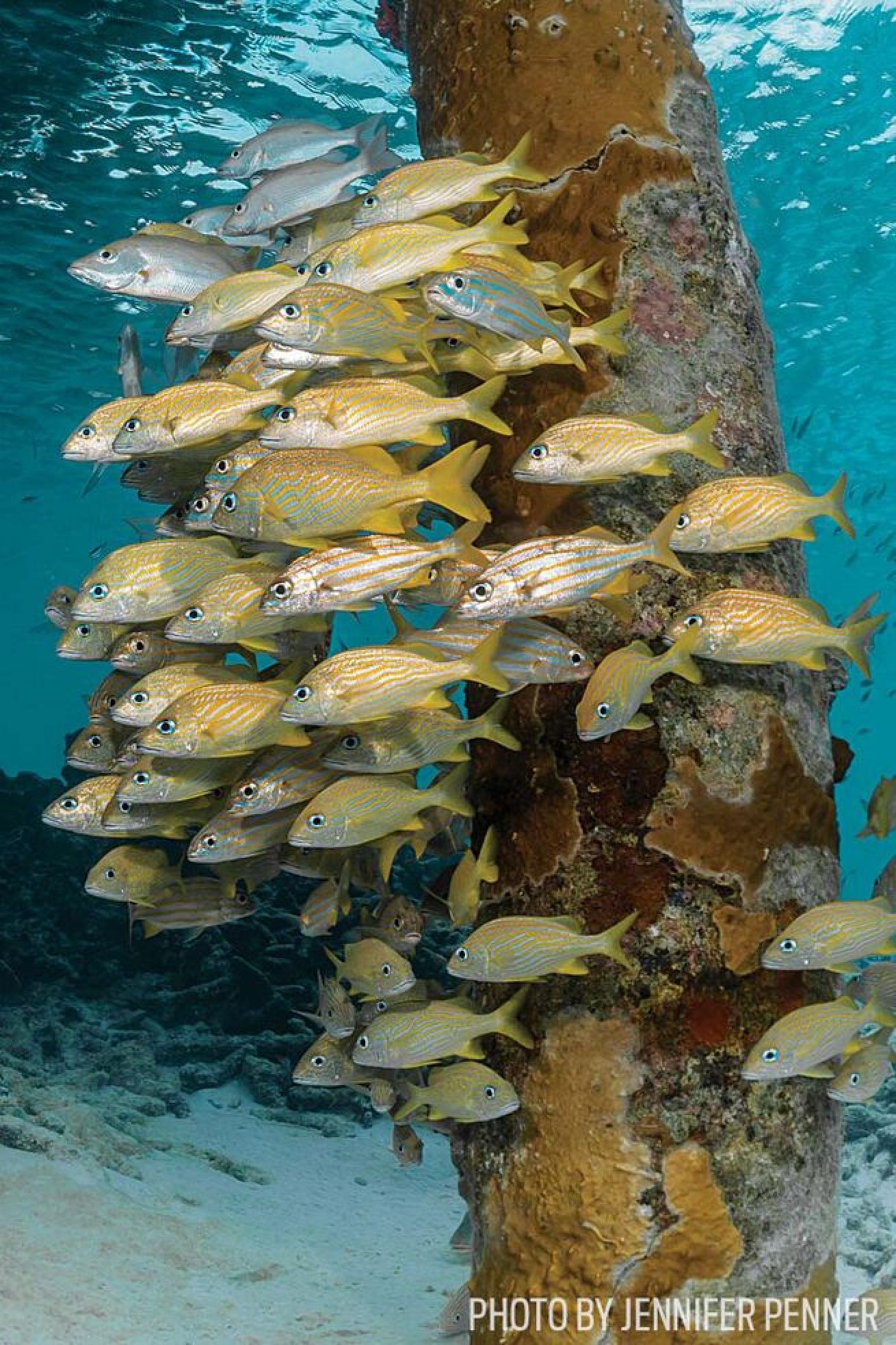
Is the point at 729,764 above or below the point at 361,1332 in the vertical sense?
above

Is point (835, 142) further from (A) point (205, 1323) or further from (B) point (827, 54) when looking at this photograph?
(A) point (205, 1323)

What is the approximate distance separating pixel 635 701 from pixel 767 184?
1810 centimetres

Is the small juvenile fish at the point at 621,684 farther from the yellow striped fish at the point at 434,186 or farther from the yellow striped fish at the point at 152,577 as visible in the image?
the yellow striped fish at the point at 434,186

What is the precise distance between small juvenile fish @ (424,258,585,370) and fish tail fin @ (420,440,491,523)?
375mm

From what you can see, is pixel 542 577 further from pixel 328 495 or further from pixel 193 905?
pixel 193 905

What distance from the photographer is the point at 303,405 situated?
294cm

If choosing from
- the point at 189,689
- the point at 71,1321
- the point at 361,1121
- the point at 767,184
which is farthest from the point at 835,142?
the point at 71,1321

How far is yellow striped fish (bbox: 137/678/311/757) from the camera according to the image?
309 centimetres

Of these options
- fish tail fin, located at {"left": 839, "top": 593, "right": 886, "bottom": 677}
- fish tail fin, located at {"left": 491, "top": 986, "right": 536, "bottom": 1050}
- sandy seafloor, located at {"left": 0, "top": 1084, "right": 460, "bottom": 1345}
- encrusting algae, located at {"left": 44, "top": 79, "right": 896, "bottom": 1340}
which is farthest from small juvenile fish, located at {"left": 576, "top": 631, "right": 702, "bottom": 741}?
sandy seafloor, located at {"left": 0, "top": 1084, "right": 460, "bottom": 1345}

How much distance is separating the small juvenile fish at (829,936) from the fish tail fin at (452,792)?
40.8 inches

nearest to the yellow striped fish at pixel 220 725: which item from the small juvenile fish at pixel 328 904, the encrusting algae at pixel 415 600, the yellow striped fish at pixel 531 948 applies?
the encrusting algae at pixel 415 600

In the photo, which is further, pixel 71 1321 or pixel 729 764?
pixel 71 1321

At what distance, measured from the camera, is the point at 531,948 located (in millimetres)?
3070

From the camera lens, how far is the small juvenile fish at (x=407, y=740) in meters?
3.16
